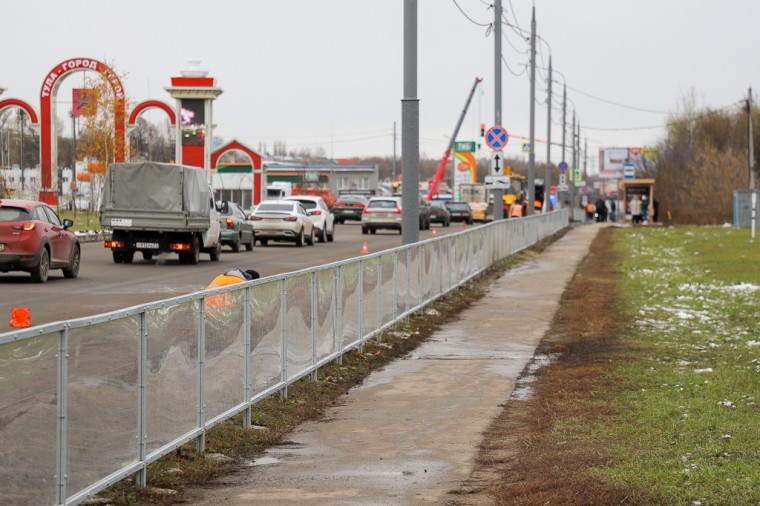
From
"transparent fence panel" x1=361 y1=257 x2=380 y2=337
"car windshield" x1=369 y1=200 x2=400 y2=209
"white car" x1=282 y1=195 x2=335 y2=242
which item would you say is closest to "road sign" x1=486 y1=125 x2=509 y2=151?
"white car" x1=282 y1=195 x2=335 y2=242

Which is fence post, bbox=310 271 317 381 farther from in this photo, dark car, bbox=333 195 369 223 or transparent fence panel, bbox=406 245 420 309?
dark car, bbox=333 195 369 223

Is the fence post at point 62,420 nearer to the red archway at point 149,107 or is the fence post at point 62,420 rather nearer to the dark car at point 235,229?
the dark car at point 235,229

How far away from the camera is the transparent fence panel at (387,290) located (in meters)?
17.2

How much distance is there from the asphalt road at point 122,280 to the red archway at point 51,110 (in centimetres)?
1976

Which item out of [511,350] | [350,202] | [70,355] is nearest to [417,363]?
[511,350]

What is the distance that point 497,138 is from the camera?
37188 mm

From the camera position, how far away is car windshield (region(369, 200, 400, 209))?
5406 centimetres

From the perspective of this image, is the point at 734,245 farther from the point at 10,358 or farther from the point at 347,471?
the point at 10,358

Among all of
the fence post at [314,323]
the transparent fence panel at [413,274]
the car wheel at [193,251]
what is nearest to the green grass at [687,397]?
the fence post at [314,323]

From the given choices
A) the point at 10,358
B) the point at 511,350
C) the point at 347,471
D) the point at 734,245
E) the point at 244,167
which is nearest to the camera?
the point at 10,358

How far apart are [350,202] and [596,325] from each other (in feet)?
171

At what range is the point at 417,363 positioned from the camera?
1576 centimetres

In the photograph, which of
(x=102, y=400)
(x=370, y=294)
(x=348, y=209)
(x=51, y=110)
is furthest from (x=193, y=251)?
(x=348, y=209)

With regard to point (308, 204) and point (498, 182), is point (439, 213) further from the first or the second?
point (498, 182)
